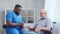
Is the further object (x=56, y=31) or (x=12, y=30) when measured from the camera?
(x=56, y=31)

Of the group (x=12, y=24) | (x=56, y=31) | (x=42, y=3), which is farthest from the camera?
(x=42, y=3)

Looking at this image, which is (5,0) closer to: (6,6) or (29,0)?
(6,6)

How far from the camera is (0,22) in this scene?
500 cm

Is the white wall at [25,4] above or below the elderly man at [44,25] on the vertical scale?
above

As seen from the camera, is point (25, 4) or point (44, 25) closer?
point (44, 25)

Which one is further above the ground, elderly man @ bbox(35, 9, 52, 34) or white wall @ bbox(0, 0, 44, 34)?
white wall @ bbox(0, 0, 44, 34)

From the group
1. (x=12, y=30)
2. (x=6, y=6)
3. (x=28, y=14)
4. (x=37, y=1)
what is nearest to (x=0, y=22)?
(x=6, y=6)

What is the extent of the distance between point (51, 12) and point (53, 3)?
240 millimetres

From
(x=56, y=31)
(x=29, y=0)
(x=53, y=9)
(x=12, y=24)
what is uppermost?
(x=29, y=0)

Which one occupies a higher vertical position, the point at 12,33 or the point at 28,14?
the point at 28,14

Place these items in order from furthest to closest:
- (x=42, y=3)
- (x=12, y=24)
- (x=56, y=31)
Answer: (x=42, y=3) < (x=56, y=31) < (x=12, y=24)

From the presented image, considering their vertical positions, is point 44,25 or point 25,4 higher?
point 25,4

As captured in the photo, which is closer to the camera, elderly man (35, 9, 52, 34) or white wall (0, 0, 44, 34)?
elderly man (35, 9, 52, 34)

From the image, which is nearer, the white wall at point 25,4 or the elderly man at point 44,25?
the elderly man at point 44,25
